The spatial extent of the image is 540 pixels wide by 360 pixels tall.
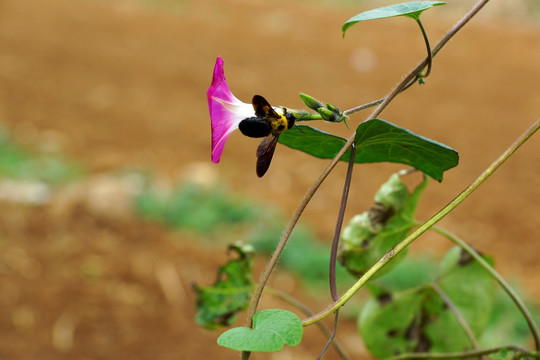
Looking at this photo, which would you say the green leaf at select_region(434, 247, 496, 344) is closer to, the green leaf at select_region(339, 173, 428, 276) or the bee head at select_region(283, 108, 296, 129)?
the green leaf at select_region(339, 173, 428, 276)

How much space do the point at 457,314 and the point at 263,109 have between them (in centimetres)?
51

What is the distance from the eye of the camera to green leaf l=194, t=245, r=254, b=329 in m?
0.87

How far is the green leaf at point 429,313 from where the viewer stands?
922mm

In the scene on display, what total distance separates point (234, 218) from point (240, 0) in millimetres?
4986

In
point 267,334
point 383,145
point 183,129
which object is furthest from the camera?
point 183,129

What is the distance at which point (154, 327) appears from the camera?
2.01m

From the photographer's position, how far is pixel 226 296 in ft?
2.92

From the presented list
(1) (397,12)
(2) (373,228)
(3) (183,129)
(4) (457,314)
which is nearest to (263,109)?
(1) (397,12)

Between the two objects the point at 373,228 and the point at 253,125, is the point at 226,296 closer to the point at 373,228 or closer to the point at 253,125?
the point at 373,228

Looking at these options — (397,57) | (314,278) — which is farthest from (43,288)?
(397,57)

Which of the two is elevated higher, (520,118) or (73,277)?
(520,118)

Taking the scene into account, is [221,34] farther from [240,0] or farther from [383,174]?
[383,174]

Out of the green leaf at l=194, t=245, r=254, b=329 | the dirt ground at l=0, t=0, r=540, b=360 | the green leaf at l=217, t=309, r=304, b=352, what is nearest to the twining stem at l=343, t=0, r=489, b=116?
the green leaf at l=217, t=309, r=304, b=352

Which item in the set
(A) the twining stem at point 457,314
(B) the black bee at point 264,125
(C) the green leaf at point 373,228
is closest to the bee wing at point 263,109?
(B) the black bee at point 264,125
